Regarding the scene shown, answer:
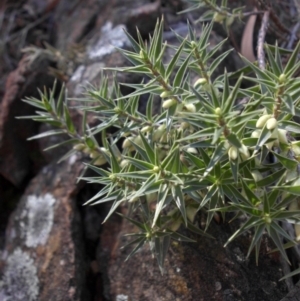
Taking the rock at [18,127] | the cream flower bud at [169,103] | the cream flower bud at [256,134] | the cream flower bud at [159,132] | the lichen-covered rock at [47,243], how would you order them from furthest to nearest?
the rock at [18,127] → the lichen-covered rock at [47,243] → the cream flower bud at [159,132] → the cream flower bud at [169,103] → the cream flower bud at [256,134]

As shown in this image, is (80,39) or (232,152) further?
(80,39)

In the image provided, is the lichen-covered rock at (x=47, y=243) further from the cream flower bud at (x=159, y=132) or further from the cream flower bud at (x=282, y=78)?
the cream flower bud at (x=282, y=78)

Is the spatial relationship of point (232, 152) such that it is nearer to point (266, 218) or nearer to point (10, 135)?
point (266, 218)

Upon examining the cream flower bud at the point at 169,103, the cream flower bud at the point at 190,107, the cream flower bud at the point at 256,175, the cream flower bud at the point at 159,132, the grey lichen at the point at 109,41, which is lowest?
the cream flower bud at the point at 256,175

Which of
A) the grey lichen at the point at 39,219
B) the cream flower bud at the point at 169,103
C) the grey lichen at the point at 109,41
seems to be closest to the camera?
the cream flower bud at the point at 169,103

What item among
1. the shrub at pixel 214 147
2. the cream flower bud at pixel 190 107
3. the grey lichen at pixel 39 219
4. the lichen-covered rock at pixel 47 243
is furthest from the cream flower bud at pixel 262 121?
the grey lichen at pixel 39 219

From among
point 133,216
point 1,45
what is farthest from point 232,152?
point 1,45

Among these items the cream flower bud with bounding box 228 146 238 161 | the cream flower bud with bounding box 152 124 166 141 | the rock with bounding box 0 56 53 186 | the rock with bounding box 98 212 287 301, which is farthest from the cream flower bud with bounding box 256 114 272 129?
the rock with bounding box 0 56 53 186

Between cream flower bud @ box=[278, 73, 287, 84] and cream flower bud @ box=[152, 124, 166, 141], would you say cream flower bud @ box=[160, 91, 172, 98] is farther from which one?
cream flower bud @ box=[278, 73, 287, 84]
